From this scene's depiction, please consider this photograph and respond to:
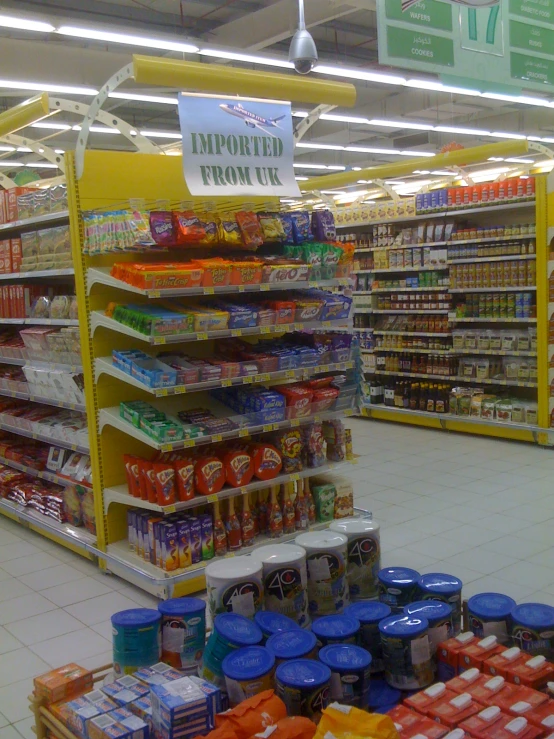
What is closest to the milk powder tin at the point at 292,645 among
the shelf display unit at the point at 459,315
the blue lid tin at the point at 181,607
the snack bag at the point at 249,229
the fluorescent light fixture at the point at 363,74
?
the blue lid tin at the point at 181,607

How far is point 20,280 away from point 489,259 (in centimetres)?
459

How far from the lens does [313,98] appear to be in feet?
15.0

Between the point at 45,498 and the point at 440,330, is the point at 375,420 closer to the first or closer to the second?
the point at 440,330

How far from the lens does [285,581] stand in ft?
9.93

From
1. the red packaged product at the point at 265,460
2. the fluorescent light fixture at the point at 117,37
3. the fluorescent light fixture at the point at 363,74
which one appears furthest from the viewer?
the fluorescent light fixture at the point at 363,74

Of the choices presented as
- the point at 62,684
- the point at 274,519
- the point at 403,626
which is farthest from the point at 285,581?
the point at 274,519

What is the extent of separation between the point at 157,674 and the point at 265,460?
1.96m

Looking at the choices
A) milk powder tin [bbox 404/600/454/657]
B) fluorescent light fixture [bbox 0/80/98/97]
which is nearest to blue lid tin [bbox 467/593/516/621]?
milk powder tin [bbox 404/600/454/657]

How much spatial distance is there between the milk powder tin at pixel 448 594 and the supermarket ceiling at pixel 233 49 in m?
5.59

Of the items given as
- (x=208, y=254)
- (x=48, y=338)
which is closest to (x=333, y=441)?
(x=208, y=254)

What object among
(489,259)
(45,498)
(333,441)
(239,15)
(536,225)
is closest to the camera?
(333,441)

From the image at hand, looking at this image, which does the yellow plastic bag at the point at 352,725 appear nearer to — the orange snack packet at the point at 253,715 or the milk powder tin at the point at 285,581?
the orange snack packet at the point at 253,715

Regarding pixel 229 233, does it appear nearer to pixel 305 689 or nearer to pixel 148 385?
pixel 148 385

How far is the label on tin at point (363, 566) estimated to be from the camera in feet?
10.8
